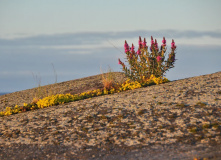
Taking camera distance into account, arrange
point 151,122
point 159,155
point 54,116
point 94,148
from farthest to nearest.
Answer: point 54,116 < point 151,122 < point 94,148 < point 159,155

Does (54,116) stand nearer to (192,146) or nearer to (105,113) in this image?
(105,113)

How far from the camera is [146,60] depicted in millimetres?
11562

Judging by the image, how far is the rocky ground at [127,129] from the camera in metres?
5.23

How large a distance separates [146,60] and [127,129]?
598 centimetres

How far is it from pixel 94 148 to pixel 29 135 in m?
1.91

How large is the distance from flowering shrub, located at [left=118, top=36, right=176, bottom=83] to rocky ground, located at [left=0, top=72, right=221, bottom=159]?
3345mm

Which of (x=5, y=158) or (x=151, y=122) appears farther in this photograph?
(x=151, y=122)

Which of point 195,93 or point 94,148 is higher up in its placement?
point 195,93

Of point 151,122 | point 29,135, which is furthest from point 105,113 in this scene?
point 29,135

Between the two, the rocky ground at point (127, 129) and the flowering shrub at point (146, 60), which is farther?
the flowering shrub at point (146, 60)

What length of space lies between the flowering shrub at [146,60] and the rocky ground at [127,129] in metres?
3.35

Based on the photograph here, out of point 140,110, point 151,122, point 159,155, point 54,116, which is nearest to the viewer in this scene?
point 159,155

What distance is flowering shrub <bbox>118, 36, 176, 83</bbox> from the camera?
11.3 metres

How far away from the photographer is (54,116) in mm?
7430
